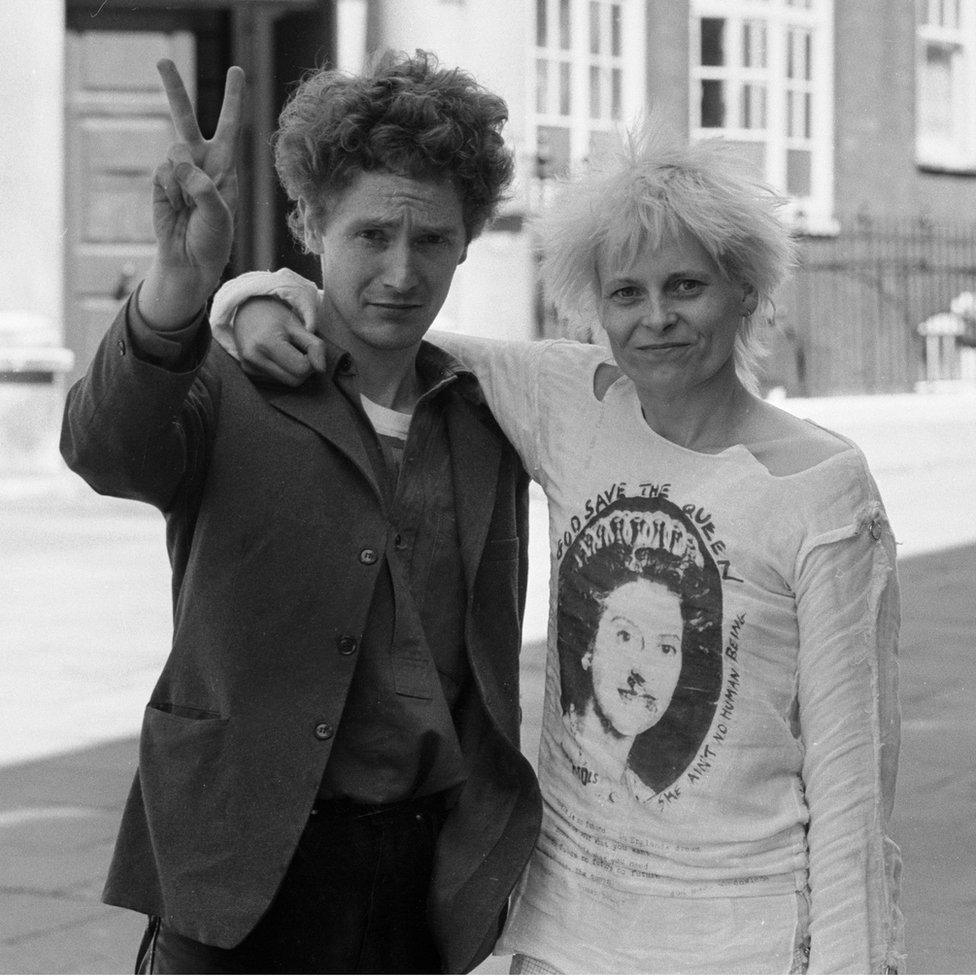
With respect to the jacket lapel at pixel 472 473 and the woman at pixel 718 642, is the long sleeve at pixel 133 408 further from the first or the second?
the jacket lapel at pixel 472 473

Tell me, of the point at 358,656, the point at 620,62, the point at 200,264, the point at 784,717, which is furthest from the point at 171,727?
the point at 620,62

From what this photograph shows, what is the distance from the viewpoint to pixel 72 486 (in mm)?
10891

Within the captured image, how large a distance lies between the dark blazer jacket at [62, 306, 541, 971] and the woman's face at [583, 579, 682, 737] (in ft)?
0.52

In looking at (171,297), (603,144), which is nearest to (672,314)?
(603,144)

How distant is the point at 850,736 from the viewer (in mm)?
2084

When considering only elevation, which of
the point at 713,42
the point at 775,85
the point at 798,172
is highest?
the point at 713,42

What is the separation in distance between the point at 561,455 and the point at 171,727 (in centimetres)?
62

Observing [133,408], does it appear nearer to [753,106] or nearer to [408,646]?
[408,646]

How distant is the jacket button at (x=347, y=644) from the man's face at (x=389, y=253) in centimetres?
40

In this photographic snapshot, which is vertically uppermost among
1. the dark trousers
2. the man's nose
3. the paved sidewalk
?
the man's nose

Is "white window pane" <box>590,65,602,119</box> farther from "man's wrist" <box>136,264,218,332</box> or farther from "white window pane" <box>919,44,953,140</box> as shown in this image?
"man's wrist" <box>136,264,218,332</box>

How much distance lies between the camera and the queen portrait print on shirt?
2135 millimetres

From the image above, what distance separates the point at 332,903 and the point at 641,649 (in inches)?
19.9

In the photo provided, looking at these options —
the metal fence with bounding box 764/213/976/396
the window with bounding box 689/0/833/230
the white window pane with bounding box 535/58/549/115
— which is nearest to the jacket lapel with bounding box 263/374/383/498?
the metal fence with bounding box 764/213/976/396
